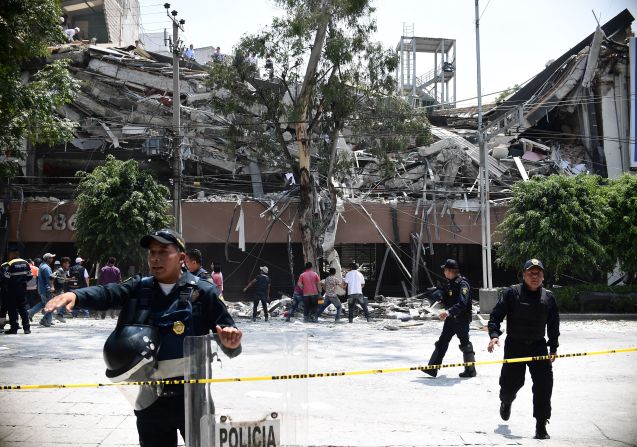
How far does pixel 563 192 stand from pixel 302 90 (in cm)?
924

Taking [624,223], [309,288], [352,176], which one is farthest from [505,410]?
[352,176]

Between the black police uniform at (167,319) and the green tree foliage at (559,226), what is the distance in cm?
1792

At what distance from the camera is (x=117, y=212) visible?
21.7 meters

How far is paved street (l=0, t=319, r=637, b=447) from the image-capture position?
12.5ft

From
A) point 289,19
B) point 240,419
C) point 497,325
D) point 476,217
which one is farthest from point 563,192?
point 240,419

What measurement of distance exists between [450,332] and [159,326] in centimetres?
639

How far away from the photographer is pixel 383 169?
2633cm

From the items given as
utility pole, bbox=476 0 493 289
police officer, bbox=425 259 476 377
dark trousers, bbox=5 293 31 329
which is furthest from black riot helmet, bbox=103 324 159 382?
utility pole, bbox=476 0 493 289

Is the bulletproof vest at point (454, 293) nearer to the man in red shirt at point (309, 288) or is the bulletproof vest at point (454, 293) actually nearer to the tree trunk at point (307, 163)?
the man in red shirt at point (309, 288)

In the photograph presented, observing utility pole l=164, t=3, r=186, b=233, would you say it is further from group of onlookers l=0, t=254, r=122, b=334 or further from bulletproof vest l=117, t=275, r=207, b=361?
bulletproof vest l=117, t=275, r=207, b=361

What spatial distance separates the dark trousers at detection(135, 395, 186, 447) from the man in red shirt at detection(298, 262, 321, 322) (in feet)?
49.0

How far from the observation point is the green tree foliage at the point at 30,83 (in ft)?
40.9

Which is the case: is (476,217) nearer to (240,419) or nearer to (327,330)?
(327,330)

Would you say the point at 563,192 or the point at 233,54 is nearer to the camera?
the point at 563,192
